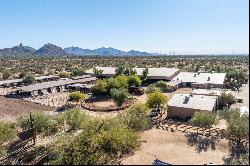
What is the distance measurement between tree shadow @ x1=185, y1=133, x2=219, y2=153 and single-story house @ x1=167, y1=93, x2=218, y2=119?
451 inches

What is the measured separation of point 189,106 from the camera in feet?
169

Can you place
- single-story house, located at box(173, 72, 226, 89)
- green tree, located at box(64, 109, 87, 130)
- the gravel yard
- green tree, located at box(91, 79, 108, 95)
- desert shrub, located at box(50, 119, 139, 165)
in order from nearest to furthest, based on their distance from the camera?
desert shrub, located at box(50, 119, 139, 165)
green tree, located at box(64, 109, 87, 130)
the gravel yard
green tree, located at box(91, 79, 108, 95)
single-story house, located at box(173, 72, 226, 89)

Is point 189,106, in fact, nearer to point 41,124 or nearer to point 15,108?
point 41,124

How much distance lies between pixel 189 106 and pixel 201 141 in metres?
14.8

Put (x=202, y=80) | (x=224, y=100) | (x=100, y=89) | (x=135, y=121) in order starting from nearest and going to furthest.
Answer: (x=135, y=121) → (x=224, y=100) → (x=100, y=89) → (x=202, y=80)

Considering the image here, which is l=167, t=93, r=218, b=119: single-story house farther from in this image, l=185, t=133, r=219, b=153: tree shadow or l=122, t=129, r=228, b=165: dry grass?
l=122, t=129, r=228, b=165: dry grass

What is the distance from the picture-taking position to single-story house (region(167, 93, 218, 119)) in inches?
1998

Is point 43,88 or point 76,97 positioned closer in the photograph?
point 76,97

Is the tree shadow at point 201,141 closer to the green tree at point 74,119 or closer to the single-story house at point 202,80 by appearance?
the green tree at point 74,119

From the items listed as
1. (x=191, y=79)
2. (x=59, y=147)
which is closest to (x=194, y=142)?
(x=59, y=147)

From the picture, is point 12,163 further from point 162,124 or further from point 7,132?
point 162,124

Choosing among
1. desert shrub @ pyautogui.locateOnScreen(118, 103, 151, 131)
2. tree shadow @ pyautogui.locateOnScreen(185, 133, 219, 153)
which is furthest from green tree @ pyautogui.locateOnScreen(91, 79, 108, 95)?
tree shadow @ pyautogui.locateOnScreen(185, 133, 219, 153)

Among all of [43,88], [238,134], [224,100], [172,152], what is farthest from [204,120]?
[43,88]

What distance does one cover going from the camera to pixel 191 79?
90375mm
